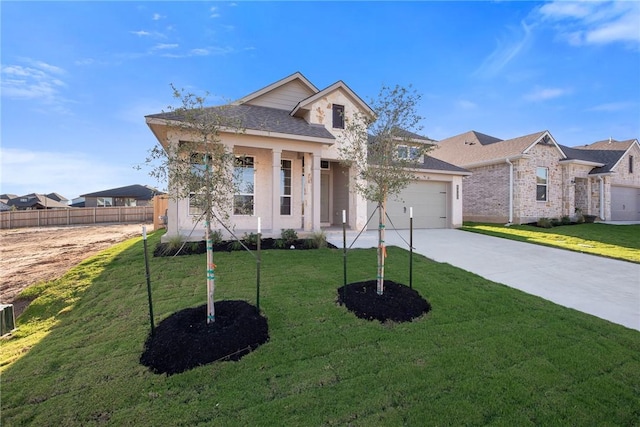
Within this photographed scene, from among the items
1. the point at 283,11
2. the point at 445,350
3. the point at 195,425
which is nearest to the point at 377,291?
the point at 445,350

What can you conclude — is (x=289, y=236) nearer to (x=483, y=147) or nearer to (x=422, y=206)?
(x=422, y=206)

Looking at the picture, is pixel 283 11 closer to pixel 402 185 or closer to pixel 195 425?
pixel 402 185

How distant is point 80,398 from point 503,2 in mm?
14586

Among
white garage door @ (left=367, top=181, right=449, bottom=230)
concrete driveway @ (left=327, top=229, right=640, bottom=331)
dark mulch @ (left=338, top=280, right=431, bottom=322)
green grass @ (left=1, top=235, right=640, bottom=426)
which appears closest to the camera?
green grass @ (left=1, top=235, right=640, bottom=426)

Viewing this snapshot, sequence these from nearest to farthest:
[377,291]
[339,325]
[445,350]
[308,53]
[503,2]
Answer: [445,350] → [339,325] → [377,291] → [503,2] → [308,53]

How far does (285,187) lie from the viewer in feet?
35.3

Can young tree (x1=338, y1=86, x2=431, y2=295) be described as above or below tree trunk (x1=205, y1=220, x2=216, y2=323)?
above

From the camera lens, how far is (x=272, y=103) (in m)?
11.7

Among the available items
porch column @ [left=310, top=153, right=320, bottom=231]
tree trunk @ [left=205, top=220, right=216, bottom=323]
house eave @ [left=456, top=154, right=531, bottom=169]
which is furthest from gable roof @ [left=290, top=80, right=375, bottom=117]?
house eave @ [left=456, top=154, right=531, bottom=169]

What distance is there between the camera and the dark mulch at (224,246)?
24.3ft

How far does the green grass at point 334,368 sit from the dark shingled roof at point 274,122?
6000 mm

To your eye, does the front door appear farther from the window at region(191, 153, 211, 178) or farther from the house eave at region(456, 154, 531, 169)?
the house eave at region(456, 154, 531, 169)

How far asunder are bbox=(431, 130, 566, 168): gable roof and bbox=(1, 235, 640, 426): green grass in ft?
40.6

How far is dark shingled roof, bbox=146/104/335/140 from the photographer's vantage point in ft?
30.0
